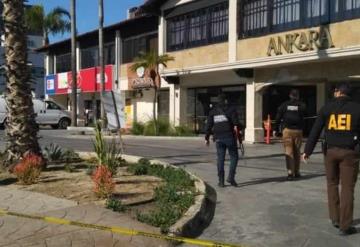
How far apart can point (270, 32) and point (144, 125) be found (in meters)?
8.99

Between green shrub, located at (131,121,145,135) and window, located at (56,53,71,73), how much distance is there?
48.6 feet

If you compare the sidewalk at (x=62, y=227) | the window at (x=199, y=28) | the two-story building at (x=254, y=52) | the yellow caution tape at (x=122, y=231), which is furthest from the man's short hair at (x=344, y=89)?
the window at (x=199, y=28)

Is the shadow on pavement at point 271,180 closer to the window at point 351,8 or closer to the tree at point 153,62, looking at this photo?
the window at point 351,8

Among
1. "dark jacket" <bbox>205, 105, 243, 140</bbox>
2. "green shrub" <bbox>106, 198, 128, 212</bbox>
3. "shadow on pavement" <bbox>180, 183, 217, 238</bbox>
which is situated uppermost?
"dark jacket" <bbox>205, 105, 243, 140</bbox>

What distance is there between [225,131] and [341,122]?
13.2ft

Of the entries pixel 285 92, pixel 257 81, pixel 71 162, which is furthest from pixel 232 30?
pixel 71 162

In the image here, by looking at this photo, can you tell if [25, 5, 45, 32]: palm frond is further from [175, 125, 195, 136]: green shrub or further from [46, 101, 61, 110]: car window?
[175, 125, 195, 136]: green shrub

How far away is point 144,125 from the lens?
2958cm

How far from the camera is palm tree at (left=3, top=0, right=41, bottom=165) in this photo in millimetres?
12531

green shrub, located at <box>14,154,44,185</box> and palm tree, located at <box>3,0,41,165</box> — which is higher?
palm tree, located at <box>3,0,41,165</box>

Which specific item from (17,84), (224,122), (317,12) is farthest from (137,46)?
(224,122)

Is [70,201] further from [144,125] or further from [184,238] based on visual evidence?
[144,125]

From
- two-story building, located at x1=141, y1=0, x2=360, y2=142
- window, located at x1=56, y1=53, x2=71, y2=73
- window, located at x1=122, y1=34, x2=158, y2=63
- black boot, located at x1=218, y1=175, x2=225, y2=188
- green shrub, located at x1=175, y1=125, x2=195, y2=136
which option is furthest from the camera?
window, located at x1=56, y1=53, x2=71, y2=73

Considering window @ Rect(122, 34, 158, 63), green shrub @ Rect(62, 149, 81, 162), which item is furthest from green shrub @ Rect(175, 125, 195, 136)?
green shrub @ Rect(62, 149, 81, 162)
